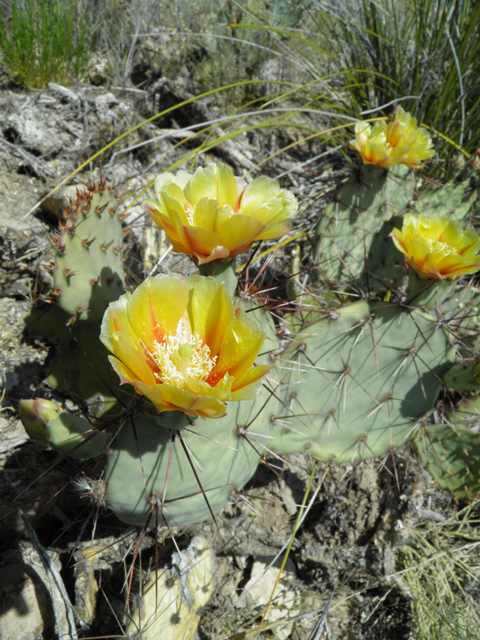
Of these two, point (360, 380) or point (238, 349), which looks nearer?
point (238, 349)

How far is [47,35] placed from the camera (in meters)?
2.29

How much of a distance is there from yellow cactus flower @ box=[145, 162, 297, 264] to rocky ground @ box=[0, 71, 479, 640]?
0.67m

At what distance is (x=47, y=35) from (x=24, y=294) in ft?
5.14

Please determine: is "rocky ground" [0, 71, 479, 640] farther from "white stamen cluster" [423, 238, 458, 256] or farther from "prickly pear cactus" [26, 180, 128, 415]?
"white stamen cluster" [423, 238, 458, 256]

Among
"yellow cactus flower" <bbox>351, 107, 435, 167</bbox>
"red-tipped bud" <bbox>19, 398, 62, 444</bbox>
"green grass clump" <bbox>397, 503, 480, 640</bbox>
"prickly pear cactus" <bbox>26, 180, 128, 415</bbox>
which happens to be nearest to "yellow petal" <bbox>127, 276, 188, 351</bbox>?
"red-tipped bud" <bbox>19, 398, 62, 444</bbox>

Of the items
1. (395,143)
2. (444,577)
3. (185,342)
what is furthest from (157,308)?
(444,577)

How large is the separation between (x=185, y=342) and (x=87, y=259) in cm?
54

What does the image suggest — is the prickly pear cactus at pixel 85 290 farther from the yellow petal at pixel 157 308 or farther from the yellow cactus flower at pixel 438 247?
the yellow cactus flower at pixel 438 247

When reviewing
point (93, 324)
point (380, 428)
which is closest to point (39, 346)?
point (93, 324)

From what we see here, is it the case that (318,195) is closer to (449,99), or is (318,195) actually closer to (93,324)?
(449,99)

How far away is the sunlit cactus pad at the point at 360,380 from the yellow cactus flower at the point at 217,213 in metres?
0.46

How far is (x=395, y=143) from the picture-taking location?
65.1 inches

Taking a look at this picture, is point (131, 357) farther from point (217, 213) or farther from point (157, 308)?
point (217, 213)

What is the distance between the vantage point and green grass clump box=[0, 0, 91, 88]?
2260 millimetres
